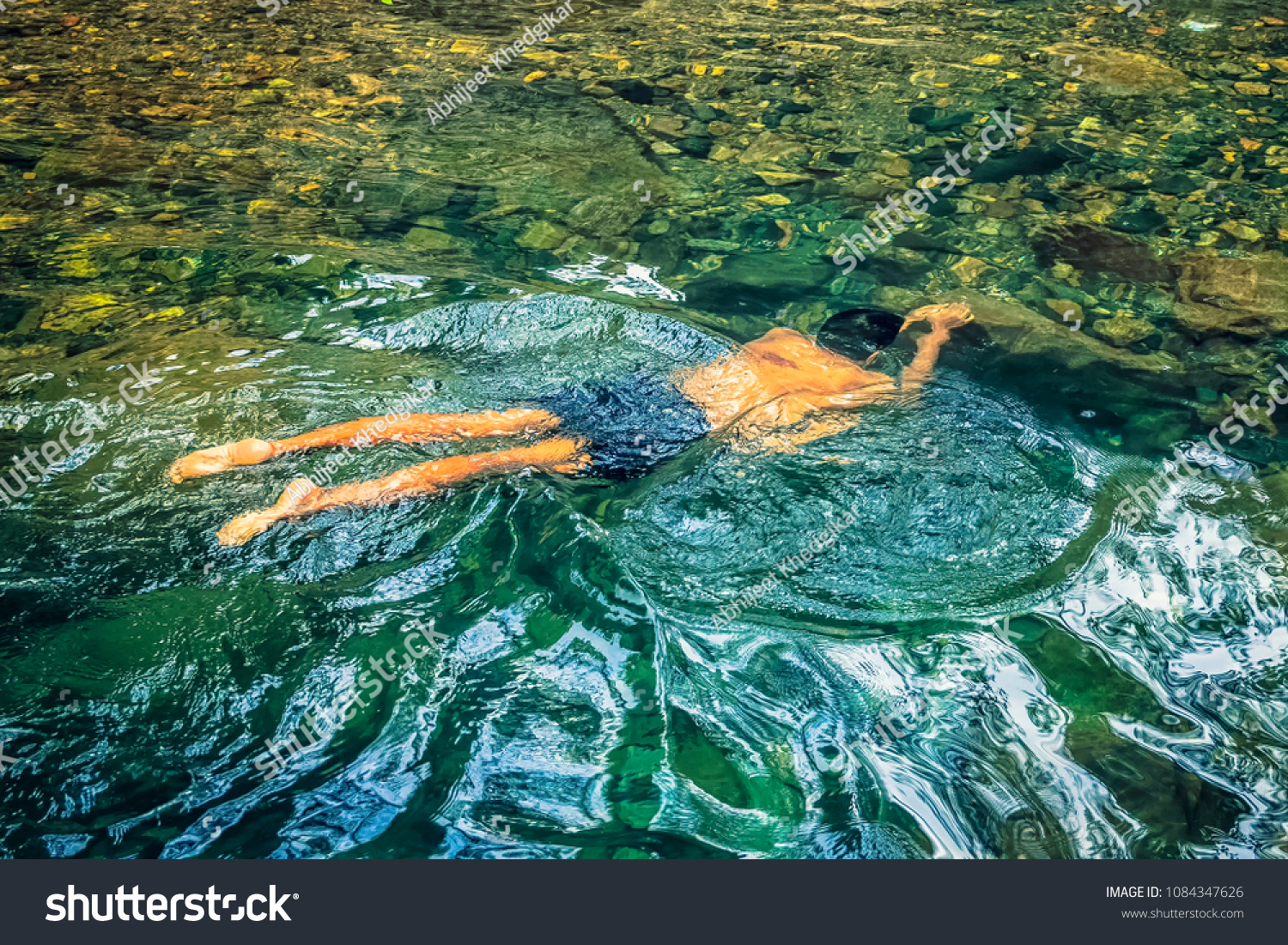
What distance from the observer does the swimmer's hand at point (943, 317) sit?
5.10m

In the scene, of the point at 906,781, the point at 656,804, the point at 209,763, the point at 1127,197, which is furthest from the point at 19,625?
the point at 1127,197

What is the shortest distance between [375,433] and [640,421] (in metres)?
1.16

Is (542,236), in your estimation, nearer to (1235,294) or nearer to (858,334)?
(858,334)

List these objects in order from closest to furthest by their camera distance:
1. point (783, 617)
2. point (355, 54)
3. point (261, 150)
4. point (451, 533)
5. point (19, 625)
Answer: point (19, 625) → point (783, 617) → point (451, 533) → point (261, 150) → point (355, 54)

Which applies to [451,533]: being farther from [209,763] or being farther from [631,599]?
[209,763]

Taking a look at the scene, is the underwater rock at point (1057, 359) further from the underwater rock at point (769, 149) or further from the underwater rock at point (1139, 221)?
the underwater rock at point (769, 149)

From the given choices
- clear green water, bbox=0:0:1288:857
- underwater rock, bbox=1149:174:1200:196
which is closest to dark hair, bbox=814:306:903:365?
clear green water, bbox=0:0:1288:857

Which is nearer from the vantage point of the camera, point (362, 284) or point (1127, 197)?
point (362, 284)

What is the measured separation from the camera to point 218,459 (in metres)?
3.65

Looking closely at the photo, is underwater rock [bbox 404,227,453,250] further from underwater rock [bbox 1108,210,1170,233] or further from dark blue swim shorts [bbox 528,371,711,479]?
underwater rock [bbox 1108,210,1170,233]

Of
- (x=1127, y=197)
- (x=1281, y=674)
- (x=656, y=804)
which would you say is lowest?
(x=656, y=804)

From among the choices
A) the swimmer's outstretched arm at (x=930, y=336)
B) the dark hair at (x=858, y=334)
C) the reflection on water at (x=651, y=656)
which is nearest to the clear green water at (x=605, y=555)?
the reflection on water at (x=651, y=656)

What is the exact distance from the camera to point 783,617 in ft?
11.3

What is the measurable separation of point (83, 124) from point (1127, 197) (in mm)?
7839
